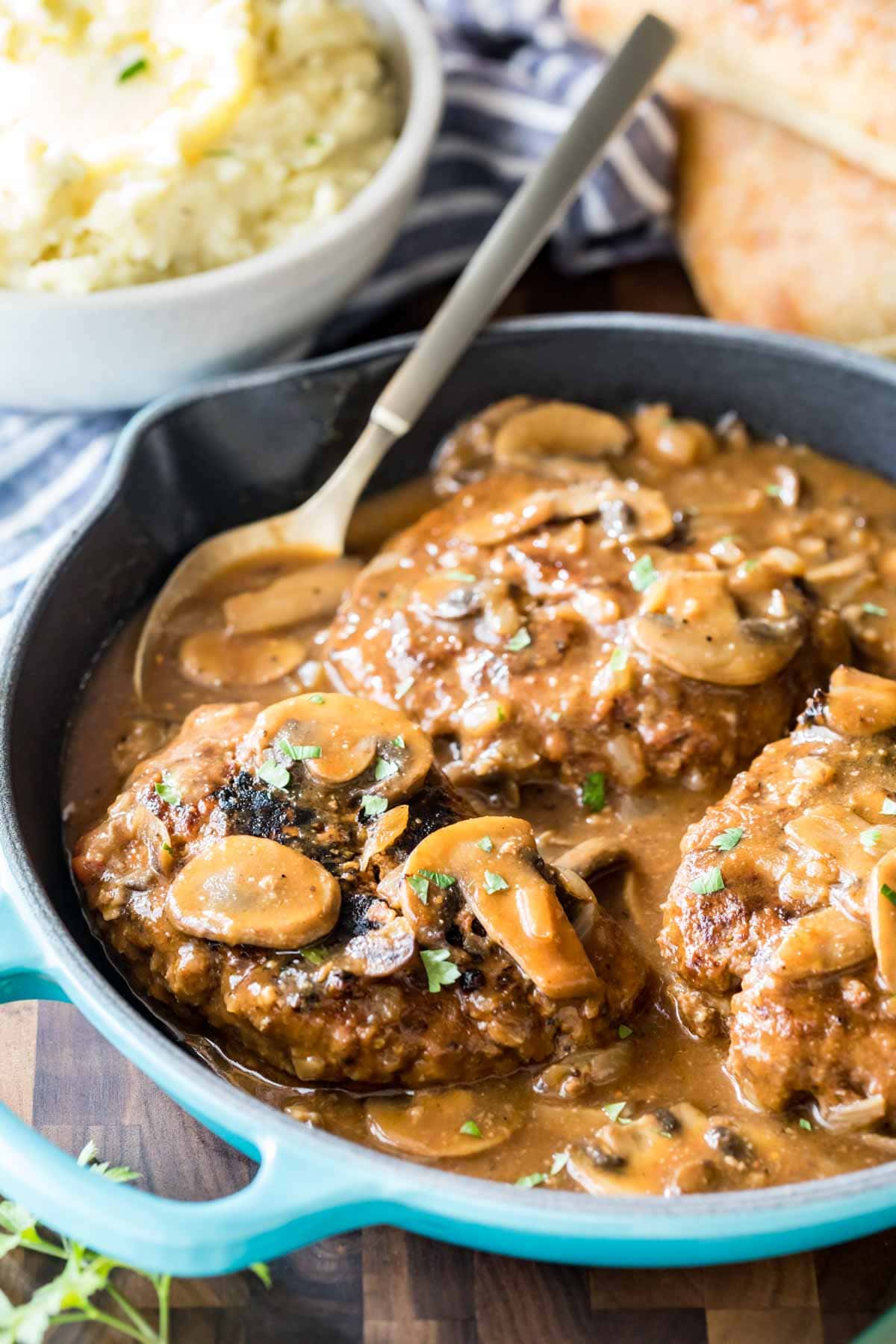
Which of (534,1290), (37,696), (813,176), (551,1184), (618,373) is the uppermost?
(813,176)

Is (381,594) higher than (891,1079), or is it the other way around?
(891,1079)

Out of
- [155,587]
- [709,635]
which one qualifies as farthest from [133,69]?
[709,635]

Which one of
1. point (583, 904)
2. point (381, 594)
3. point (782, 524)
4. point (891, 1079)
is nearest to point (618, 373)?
point (782, 524)

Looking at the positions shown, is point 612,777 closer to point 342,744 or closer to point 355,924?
point 342,744

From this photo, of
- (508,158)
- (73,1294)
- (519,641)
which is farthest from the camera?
(508,158)

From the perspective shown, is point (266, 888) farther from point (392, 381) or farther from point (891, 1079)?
point (392, 381)

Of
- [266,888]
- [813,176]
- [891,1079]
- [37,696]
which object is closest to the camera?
[891,1079]

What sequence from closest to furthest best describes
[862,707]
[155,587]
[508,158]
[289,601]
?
[862,707]
[289,601]
[155,587]
[508,158]
